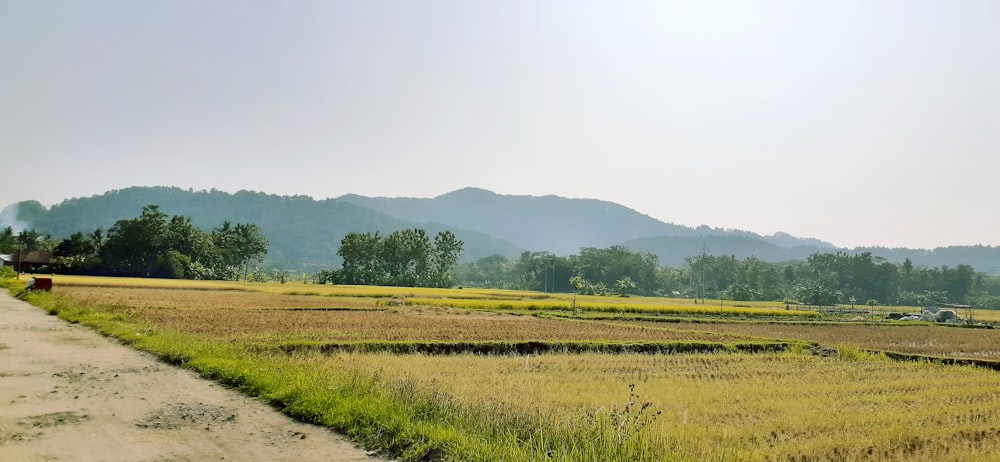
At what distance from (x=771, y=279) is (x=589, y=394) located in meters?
140

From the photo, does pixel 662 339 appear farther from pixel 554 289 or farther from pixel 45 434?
pixel 554 289

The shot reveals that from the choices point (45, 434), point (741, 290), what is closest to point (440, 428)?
point (45, 434)

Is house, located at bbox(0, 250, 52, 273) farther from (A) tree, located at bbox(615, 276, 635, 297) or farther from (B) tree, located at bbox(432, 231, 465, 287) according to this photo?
(A) tree, located at bbox(615, 276, 635, 297)

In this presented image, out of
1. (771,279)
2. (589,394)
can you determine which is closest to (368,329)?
(589,394)

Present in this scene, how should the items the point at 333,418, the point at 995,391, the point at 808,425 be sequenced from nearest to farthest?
the point at 333,418
the point at 808,425
the point at 995,391

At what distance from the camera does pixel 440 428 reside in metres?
7.45

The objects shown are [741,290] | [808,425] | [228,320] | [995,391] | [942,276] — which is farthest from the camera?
[942,276]

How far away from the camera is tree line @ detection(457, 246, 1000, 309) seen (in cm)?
12850

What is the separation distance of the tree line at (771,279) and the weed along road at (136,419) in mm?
109773

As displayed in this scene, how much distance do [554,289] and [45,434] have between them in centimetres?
12813

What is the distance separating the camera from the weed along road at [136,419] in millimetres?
7047

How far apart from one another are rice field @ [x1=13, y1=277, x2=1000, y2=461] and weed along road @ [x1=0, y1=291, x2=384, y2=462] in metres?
0.55

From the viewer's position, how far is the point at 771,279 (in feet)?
458

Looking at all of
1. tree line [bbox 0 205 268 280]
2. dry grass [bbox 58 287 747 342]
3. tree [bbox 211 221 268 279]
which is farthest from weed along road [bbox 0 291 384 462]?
tree [bbox 211 221 268 279]
